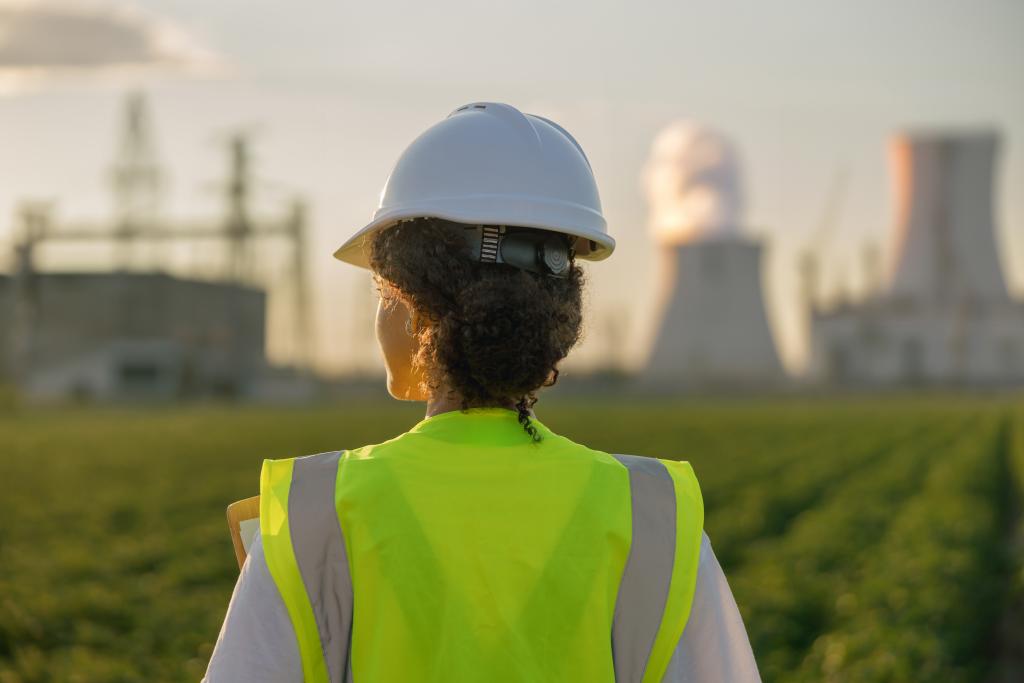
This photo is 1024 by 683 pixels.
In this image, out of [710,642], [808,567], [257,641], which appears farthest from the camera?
[808,567]

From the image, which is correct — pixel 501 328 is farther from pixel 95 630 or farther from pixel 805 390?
pixel 805 390

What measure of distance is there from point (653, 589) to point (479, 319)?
1.08 feet

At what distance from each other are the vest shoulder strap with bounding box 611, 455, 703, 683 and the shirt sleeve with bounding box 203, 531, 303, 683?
328 mm

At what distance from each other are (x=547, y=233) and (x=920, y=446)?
60.7 feet

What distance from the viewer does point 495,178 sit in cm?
129

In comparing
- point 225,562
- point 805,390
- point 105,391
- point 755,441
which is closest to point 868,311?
point 805,390

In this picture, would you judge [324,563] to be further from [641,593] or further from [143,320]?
[143,320]

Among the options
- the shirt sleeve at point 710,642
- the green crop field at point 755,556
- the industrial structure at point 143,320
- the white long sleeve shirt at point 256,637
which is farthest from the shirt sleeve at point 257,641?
the industrial structure at point 143,320

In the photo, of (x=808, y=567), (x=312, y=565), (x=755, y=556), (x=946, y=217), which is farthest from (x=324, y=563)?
(x=946, y=217)

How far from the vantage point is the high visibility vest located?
1.10m

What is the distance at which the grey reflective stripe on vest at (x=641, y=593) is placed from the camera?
3.83 feet

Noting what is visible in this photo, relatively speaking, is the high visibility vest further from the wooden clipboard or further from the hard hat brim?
the hard hat brim

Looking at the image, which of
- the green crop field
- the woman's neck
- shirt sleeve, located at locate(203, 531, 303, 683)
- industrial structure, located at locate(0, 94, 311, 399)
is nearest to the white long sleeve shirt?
shirt sleeve, located at locate(203, 531, 303, 683)

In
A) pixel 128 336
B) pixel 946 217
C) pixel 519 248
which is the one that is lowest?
pixel 128 336
